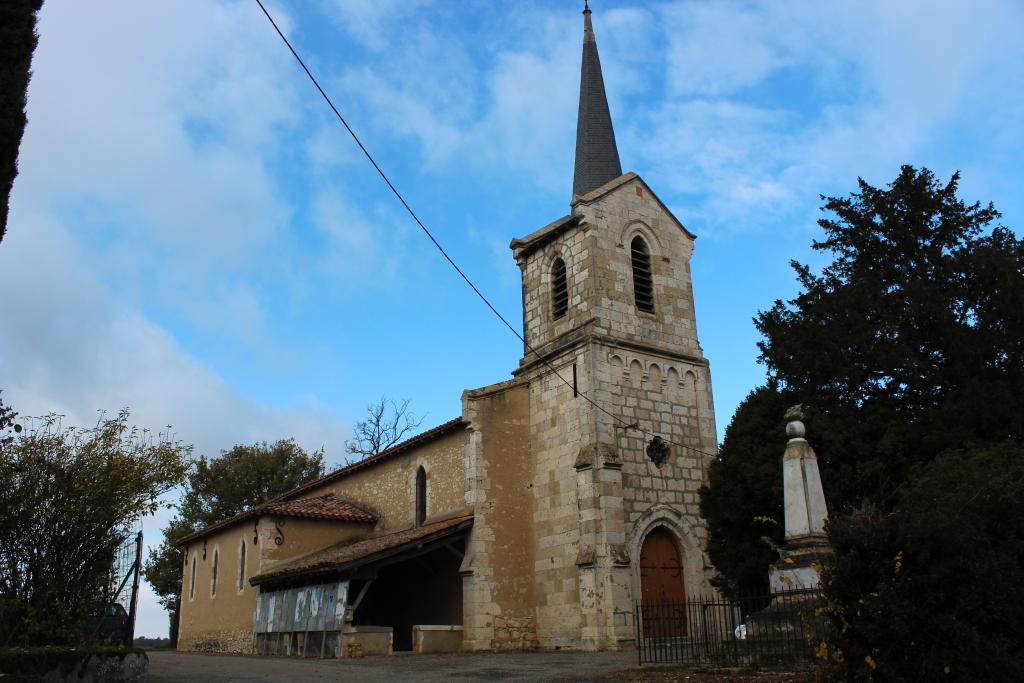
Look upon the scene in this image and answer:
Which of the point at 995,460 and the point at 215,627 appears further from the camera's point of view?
the point at 215,627

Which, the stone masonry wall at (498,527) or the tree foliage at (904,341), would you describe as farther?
the stone masonry wall at (498,527)

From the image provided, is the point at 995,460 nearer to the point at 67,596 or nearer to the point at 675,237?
the point at 675,237

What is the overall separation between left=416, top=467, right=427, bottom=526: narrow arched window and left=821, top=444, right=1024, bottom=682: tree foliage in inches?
595

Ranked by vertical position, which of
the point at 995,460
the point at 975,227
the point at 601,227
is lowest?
the point at 995,460

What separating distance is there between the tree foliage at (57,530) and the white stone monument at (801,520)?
978cm

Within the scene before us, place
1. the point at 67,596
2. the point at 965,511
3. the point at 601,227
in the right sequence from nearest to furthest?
the point at 965,511
the point at 67,596
the point at 601,227

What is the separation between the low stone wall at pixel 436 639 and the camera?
18750 millimetres

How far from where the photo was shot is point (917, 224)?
61.9 ft

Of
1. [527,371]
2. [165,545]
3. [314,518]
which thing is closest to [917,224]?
[527,371]

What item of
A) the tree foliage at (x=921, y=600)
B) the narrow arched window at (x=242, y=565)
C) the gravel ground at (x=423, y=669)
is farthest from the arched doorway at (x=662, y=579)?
the narrow arched window at (x=242, y=565)

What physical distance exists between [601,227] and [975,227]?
8853 mm

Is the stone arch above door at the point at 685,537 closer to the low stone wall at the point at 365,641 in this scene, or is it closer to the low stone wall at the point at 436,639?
the low stone wall at the point at 436,639

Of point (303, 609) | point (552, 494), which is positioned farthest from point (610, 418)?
point (303, 609)

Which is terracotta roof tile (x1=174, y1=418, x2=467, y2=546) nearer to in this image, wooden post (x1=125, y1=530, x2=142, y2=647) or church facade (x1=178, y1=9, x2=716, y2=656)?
church facade (x1=178, y1=9, x2=716, y2=656)
